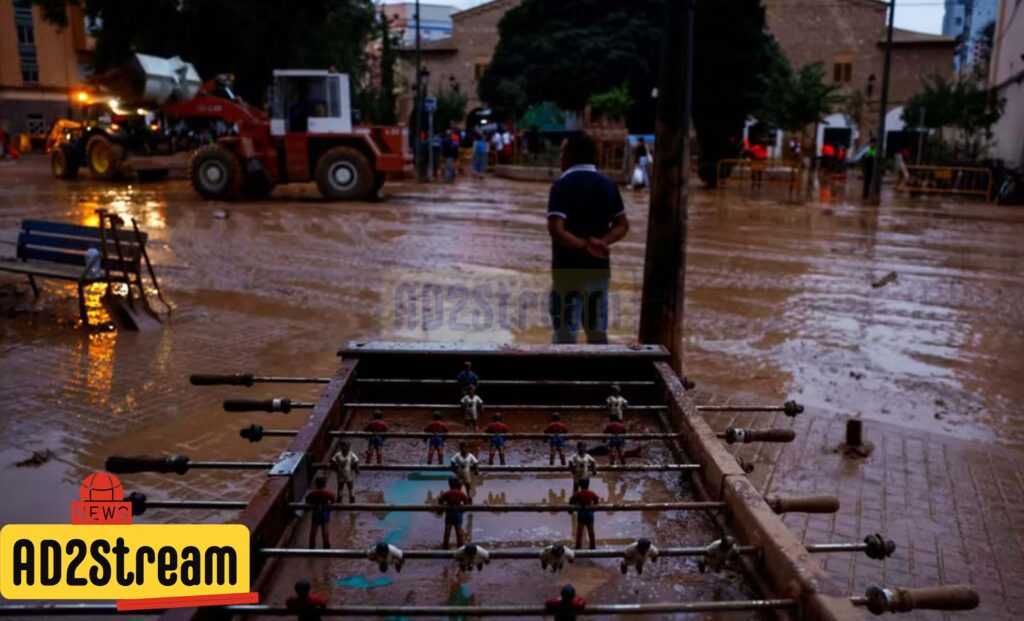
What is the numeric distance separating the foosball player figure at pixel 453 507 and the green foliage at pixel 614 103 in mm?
30149

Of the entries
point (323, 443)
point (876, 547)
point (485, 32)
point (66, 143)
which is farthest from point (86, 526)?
point (485, 32)

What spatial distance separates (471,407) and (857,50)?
46.0 m

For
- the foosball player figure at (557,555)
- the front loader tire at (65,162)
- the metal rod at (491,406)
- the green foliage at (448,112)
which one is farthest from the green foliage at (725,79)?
the foosball player figure at (557,555)

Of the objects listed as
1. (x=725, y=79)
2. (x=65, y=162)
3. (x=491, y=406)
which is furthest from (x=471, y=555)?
(x=725, y=79)

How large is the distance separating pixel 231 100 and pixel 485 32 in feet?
107

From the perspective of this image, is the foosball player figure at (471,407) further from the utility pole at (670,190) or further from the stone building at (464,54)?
the stone building at (464,54)

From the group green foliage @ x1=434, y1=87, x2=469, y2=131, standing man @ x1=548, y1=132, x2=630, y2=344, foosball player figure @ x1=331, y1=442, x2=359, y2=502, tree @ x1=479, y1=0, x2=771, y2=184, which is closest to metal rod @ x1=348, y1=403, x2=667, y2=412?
foosball player figure @ x1=331, y1=442, x2=359, y2=502

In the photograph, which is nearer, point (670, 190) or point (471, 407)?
point (471, 407)

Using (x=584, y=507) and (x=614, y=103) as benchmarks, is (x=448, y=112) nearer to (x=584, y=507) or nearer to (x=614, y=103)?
(x=614, y=103)

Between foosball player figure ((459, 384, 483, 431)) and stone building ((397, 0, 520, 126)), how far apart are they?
4700 cm

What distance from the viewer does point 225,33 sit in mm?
25062

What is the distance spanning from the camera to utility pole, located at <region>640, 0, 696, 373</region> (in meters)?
5.05

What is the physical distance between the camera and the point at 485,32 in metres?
49.3

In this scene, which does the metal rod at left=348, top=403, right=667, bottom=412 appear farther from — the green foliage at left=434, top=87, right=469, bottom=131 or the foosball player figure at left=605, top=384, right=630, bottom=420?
the green foliage at left=434, top=87, right=469, bottom=131
